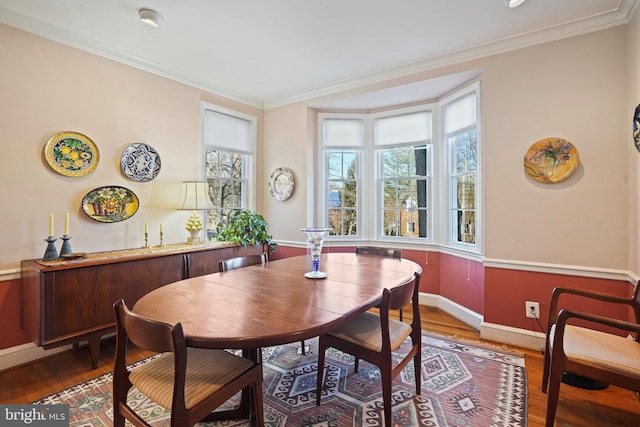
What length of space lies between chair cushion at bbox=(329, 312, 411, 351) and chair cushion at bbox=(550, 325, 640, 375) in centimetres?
87

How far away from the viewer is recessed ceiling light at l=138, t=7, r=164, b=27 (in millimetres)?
2320

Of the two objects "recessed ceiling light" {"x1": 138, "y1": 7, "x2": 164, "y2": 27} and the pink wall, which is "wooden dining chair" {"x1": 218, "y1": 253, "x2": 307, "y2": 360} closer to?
the pink wall

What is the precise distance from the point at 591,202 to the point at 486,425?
6.26 feet

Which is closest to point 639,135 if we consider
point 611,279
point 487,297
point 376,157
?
point 611,279

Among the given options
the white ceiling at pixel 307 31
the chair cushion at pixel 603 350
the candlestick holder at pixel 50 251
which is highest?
the white ceiling at pixel 307 31

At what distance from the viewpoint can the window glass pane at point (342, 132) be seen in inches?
165

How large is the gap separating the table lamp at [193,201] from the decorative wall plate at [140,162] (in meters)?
0.33

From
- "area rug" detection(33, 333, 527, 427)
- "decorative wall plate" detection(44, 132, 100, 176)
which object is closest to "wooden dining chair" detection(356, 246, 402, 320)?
"area rug" detection(33, 333, 527, 427)

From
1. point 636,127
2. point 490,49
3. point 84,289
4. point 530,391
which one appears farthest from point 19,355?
point 636,127

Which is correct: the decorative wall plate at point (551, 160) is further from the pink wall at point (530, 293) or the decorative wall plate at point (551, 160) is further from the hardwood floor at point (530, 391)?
the hardwood floor at point (530, 391)

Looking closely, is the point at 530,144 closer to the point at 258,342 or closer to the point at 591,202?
the point at 591,202

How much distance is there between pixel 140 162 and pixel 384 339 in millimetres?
2837

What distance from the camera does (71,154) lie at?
264cm

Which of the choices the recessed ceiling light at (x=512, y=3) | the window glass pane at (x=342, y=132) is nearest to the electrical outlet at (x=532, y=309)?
the recessed ceiling light at (x=512, y=3)
